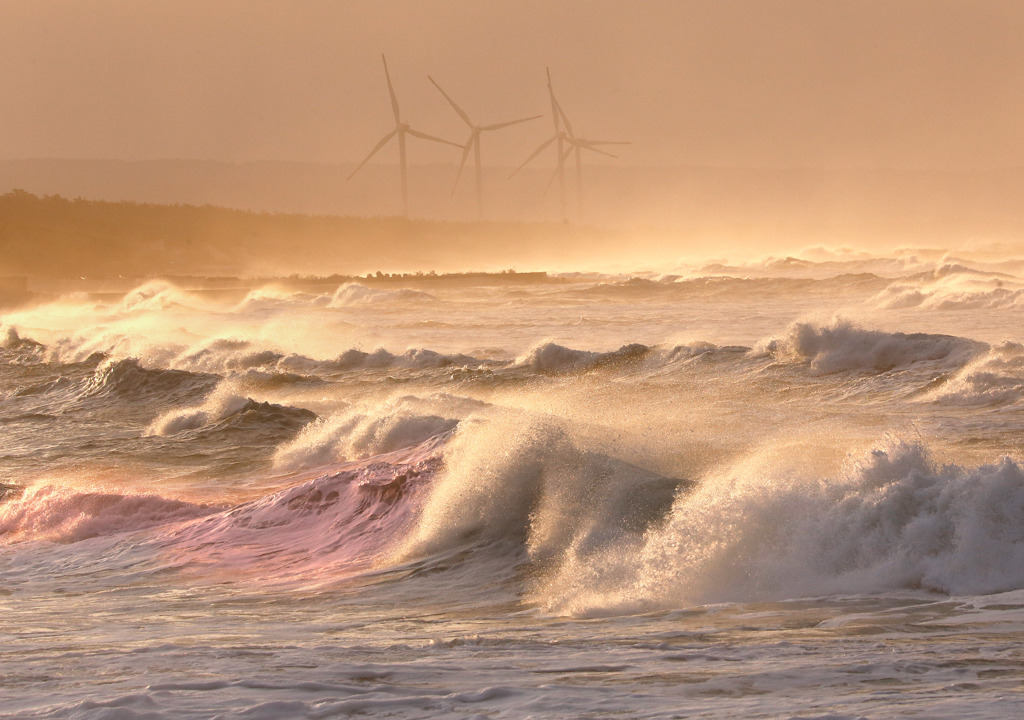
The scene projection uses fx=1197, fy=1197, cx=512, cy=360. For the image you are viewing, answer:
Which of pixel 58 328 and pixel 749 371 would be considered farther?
pixel 58 328

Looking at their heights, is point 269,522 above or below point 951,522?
below

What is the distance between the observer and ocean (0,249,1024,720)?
597 cm

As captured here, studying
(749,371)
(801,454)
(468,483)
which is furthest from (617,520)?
(749,371)

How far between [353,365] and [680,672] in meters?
20.8

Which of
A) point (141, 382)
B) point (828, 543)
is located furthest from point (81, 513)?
point (141, 382)

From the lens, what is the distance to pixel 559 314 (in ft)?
138

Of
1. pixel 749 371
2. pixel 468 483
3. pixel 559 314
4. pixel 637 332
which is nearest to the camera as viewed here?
pixel 468 483

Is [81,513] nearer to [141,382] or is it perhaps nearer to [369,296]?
[141,382]

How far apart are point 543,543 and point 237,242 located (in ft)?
370

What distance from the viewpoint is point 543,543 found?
964cm

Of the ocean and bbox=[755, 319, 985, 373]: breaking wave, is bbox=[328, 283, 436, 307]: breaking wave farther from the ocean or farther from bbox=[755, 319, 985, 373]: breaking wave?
bbox=[755, 319, 985, 373]: breaking wave

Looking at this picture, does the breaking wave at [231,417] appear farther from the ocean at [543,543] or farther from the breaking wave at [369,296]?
the breaking wave at [369,296]

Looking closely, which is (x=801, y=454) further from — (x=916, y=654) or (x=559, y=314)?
(x=559, y=314)

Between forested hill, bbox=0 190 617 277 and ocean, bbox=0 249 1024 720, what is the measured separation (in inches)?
2841
